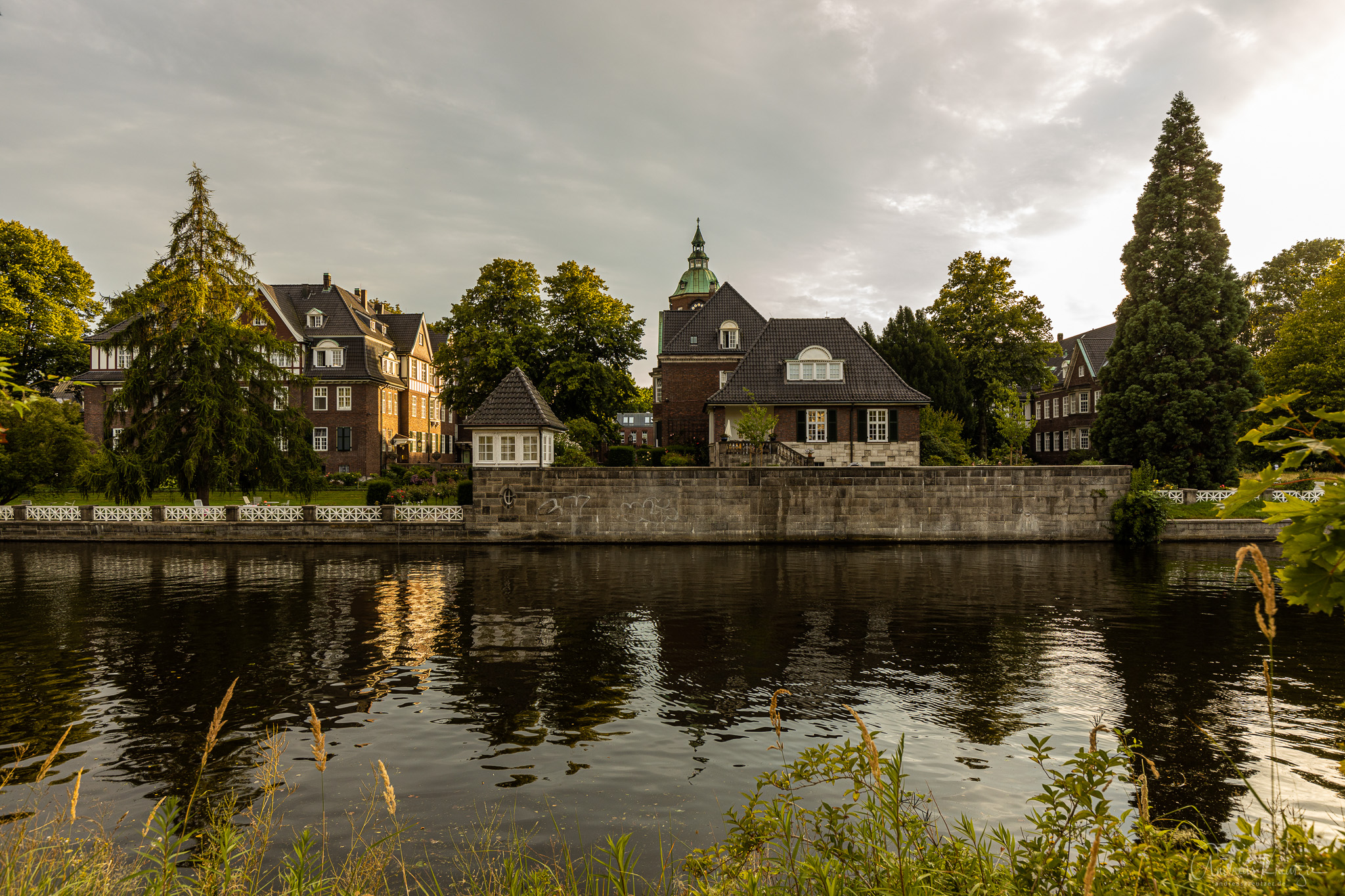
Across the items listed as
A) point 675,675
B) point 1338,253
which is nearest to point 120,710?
point 675,675

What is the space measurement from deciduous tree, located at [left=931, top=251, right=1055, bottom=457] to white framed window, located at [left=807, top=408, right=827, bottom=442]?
45.0 ft

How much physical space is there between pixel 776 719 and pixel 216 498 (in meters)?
41.2

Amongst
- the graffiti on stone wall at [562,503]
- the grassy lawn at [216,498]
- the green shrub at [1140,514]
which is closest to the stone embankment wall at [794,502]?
the graffiti on stone wall at [562,503]

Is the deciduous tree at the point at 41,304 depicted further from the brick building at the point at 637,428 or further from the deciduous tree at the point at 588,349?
the brick building at the point at 637,428

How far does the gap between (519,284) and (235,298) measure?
701 inches

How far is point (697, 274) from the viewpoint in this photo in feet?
277

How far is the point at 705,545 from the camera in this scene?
30.5 m

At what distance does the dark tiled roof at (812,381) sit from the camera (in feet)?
131

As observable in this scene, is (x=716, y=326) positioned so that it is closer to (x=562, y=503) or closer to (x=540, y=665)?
(x=562, y=503)

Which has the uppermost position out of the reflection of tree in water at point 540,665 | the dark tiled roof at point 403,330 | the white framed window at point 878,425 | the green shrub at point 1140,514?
the dark tiled roof at point 403,330

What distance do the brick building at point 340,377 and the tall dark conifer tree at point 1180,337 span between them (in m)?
42.8


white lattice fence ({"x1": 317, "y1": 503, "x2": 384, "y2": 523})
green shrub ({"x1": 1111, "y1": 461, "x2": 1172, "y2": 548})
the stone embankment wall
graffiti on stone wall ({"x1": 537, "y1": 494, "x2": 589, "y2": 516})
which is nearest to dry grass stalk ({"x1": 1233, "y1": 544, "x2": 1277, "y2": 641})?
the stone embankment wall

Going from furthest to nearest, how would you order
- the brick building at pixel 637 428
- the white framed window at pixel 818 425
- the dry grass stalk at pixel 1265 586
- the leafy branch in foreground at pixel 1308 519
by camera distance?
1. the brick building at pixel 637 428
2. the white framed window at pixel 818 425
3. the dry grass stalk at pixel 1265 586
4. the leafy branch in foreground at pixel 1308 519

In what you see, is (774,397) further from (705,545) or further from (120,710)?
(120,710)
